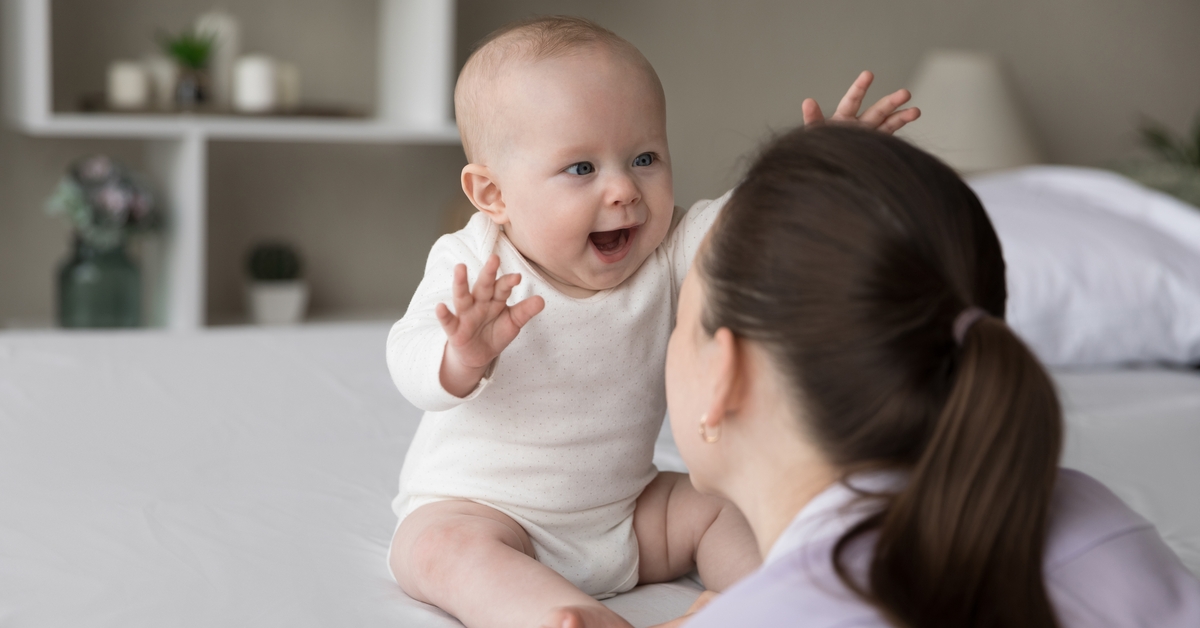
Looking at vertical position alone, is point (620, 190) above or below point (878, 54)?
below

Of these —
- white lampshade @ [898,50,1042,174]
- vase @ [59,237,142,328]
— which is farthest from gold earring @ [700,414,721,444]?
white lampshade @ [898,50,1042,174]

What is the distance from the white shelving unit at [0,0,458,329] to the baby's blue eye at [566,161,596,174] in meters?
1.58

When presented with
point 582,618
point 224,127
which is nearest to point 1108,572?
point 582,618

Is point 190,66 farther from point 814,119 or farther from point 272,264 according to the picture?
point 814,119

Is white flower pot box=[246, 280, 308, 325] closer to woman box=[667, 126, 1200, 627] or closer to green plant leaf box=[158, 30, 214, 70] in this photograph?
green plant leaf box=[158, 30, 214, 70]

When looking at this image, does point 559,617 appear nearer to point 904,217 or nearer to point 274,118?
point 904,217

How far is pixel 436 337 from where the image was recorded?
0.81m

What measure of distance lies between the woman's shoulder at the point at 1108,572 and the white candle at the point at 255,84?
6.84ft

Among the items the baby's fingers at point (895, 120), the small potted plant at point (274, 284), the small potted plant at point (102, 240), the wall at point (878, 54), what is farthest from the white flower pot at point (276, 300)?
the baby's fingers at point (895, 120)

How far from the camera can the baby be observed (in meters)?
0.85

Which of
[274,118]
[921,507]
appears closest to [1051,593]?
[921,507]

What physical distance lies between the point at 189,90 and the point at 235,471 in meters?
1.45

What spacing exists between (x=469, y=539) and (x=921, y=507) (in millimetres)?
391

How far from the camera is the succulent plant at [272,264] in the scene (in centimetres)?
254
